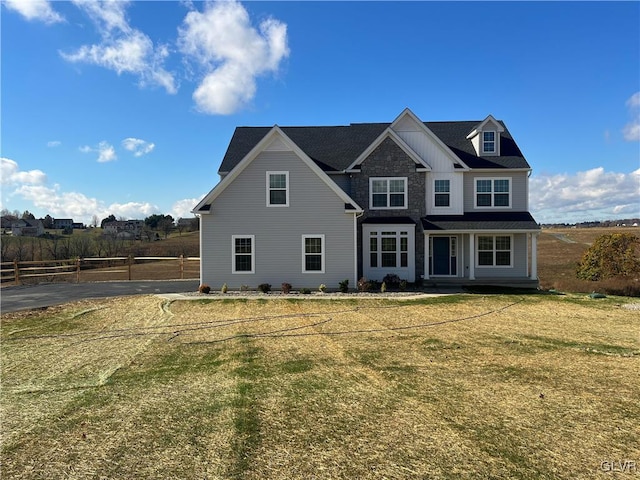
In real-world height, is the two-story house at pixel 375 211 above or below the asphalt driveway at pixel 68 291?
above

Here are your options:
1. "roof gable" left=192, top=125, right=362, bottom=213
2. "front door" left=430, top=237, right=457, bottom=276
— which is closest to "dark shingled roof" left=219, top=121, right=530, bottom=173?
"roof gable" left=192, top=125, right=362, bottom=213

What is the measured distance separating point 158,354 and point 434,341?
6.14 metres

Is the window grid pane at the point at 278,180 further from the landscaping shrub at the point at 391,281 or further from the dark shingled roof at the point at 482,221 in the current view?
the dark shingled roof at the point at 482,221

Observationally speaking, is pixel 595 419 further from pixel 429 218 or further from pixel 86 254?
pixel 86 254

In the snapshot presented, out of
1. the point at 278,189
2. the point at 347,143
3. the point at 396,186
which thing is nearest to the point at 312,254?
the point at 278,189

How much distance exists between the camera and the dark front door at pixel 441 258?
67.6ft

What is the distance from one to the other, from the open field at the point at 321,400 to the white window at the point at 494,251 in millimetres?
9471

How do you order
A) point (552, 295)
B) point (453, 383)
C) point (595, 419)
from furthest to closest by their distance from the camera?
point (552, 295), point (453, 383), point (595, 419)

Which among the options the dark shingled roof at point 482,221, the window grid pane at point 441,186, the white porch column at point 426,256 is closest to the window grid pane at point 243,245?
the dark shingled roof at point 482,221

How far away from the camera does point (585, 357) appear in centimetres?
761

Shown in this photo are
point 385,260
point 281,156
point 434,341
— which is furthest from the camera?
point 385,260

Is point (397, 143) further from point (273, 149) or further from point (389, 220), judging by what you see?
point (273, 149)

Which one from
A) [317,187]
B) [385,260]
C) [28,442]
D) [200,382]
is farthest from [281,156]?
[28,442]

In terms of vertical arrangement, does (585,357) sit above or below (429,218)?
below
